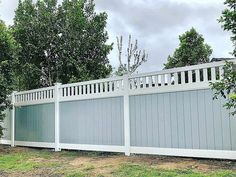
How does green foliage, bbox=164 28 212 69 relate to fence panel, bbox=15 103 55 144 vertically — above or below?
above

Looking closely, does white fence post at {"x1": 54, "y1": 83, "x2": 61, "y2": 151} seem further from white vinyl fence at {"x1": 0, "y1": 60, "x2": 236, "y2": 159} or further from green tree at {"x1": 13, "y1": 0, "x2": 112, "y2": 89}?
green tree at {"x1": 13, "y1": 0, "x2": 112, "y2": 89}

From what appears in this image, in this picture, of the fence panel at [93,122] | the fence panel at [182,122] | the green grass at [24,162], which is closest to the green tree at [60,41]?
the fence panel at [93,122]

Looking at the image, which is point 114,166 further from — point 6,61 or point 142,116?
point 6,61

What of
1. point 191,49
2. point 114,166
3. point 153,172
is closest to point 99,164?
point 114,166

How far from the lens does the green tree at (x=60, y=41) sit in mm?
13578

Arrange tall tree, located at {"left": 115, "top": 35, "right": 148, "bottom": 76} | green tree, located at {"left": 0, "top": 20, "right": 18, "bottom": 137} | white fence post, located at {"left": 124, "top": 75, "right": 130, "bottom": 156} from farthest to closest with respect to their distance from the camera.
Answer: tall tree, located at {"left": 115, "top": 35, "right": 148, "bottom": 76}
green tree, located at {"left": 0, "top": 20, "right": 18, "bottom": 137}
white fence post, located at {"left": 124, "top": 75, "right": 130, "bottom": 156}

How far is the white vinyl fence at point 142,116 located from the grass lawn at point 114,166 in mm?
239

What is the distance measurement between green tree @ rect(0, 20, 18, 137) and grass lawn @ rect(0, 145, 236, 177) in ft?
8.01

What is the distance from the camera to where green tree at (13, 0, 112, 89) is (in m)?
13.6

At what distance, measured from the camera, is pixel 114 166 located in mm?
6613

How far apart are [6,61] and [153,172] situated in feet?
20.4

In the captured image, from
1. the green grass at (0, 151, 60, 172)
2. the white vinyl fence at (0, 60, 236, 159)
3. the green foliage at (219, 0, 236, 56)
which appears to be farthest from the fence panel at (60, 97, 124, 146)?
the green foliage at (219, 0, 236, 56)

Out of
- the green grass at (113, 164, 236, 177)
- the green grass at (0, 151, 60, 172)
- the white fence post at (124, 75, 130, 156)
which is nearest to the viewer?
the green grass at (113, 164, 236, 177)

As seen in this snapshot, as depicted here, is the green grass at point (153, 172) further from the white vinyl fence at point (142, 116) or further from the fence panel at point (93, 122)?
the fence panel at point (93, 122)
